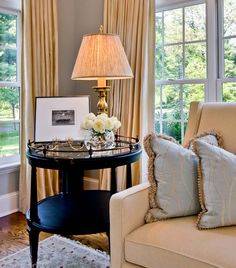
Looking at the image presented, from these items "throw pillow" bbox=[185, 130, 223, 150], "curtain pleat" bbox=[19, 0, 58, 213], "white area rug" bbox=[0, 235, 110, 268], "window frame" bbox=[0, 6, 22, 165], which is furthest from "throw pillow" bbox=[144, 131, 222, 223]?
"window frame" bbox=[0, 6, 22, 165]

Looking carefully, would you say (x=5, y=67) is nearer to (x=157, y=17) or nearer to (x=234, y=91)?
(x=157, y=17)

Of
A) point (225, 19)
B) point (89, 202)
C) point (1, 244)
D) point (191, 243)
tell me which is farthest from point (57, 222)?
point (225, 19)

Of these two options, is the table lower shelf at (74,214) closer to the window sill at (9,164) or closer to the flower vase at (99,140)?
the flower vase at (99,140)

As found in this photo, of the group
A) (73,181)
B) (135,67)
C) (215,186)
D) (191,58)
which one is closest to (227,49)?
(191,58)

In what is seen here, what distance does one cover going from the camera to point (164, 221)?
1.50m

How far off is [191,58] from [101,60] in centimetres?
88

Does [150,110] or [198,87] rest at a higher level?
[198,87]

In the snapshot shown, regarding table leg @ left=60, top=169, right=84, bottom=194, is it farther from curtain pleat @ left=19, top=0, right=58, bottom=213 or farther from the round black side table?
curtain pleat @ left=19, top=0, right=58, bottom=213

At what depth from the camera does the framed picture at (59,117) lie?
9.03 feet

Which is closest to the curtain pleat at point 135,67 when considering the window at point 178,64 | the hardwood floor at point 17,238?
the window at point 178,64

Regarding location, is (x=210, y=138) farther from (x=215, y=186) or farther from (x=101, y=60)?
(x=101, y=60)

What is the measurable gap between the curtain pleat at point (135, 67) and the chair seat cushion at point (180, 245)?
1.44 meters

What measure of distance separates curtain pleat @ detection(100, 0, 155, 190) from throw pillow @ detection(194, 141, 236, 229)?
1.33 metres

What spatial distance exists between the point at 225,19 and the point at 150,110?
0.93 meters
